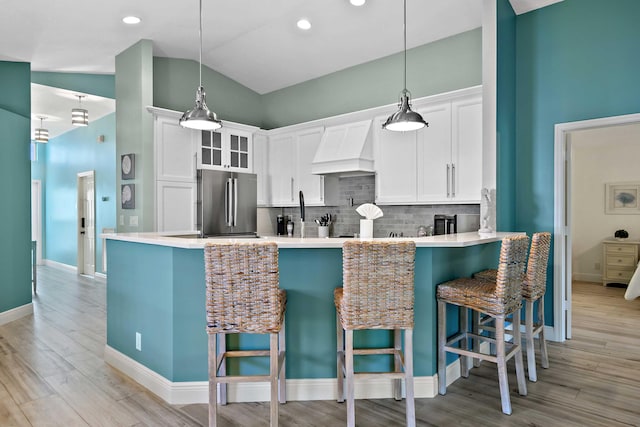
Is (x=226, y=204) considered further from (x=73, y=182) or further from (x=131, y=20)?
(x=73, y=182)

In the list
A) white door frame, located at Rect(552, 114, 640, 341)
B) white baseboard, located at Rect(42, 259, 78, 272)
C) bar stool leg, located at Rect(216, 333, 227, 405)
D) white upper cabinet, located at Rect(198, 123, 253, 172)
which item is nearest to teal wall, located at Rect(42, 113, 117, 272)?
white baseboard, located at Rect(42, 259, 78, 272)

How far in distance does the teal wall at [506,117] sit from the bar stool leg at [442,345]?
1.48m

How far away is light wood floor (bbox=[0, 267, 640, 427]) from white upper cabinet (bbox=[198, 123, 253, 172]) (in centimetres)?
245

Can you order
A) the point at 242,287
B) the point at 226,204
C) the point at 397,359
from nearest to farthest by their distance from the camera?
the point at 242,287 < the point at 397,359 < the point at 226,204

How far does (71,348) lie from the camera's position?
3.72 metres

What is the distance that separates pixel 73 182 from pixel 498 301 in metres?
8.61

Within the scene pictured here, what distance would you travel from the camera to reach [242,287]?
86.4 inches

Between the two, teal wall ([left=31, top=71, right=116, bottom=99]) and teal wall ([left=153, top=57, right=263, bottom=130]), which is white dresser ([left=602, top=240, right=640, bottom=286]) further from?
teal wall ([left=31, top=71, right=116, bottom=99])

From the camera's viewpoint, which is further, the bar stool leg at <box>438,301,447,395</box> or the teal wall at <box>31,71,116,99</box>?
the teal wall at <box>31,71,116,99</box>

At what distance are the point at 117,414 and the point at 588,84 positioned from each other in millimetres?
4596

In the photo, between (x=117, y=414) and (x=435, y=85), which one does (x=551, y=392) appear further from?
(x=435, y=85)

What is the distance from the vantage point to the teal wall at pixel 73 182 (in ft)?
23.7

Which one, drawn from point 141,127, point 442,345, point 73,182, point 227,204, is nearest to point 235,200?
point 227,204

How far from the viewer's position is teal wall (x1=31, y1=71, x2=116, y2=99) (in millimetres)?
5539
